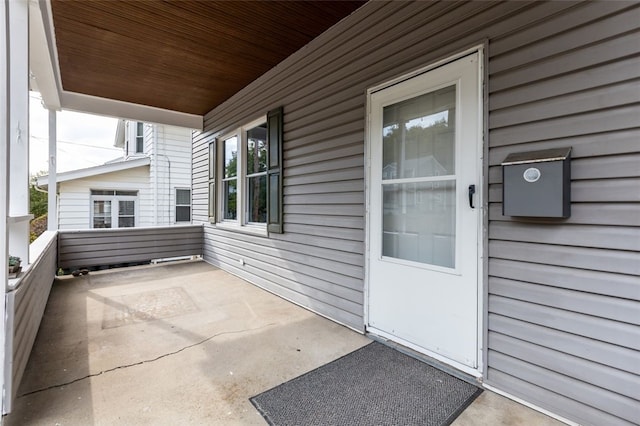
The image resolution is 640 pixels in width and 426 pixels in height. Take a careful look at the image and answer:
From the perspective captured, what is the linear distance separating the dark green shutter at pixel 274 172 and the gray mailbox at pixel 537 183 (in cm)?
250

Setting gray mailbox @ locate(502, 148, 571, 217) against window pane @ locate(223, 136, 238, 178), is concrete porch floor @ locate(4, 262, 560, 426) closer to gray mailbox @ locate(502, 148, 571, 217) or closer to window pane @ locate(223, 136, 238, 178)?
gray mailbox @ locate(502, 148, 571, 217)

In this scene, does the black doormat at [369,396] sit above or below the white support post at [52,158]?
Result: below

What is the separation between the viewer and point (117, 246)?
5238mm

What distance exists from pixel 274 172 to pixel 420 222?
2.07m

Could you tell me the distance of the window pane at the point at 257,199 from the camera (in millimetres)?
4328

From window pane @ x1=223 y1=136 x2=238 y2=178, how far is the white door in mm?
2984

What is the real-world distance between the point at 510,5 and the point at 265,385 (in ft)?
8.88

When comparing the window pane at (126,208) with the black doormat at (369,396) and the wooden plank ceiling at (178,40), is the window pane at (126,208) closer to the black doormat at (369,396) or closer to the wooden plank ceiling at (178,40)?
the wooden plank ceiling at (178,40)

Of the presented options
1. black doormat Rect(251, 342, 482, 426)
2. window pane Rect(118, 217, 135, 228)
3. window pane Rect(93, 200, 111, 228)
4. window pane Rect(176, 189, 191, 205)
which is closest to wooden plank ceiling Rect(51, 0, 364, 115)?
black doormat Rect(251, 342, 482, 426)

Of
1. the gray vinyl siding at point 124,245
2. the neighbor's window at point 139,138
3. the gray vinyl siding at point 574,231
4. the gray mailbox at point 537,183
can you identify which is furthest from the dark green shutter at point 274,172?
the neighbor's window at point 139,138

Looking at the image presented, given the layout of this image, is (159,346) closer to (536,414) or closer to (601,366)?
(536,414)

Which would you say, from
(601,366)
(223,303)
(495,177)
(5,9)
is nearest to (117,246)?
(223,303)

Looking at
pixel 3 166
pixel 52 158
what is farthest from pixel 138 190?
pixel 3 166

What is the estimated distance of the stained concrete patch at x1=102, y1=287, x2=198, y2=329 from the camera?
3066mm
